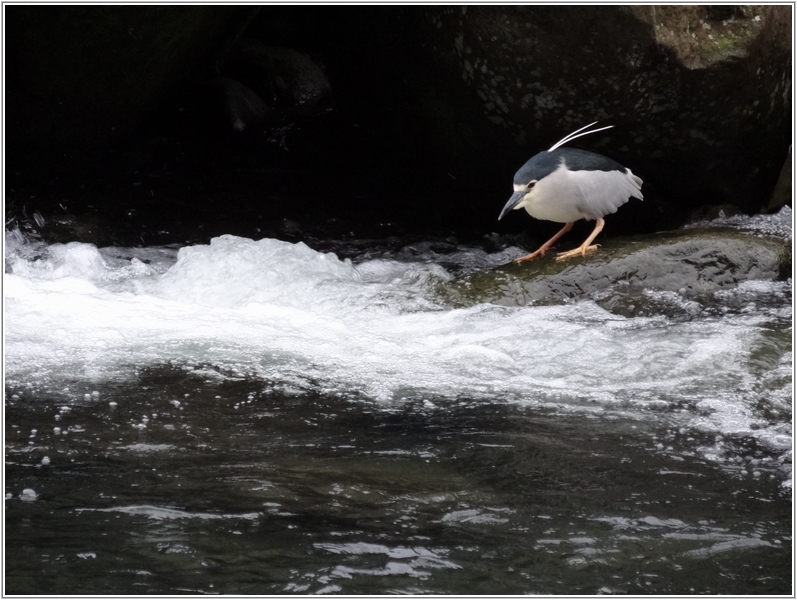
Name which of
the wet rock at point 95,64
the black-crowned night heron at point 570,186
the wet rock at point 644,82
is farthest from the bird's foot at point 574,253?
the wet rock at point 95,64

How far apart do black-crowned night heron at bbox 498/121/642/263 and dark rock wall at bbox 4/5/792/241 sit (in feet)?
2.03

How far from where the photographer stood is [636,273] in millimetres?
4891

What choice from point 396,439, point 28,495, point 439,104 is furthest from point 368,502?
point 439,104

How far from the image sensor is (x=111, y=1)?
5.54 m

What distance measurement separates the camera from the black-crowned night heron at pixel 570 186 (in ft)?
16.1

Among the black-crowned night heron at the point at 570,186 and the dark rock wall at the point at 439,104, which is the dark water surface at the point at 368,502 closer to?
the black-crowned night heron at the point at 570,186

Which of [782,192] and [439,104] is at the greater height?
[439,104]

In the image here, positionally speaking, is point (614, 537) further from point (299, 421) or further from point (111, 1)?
point (111, 1)

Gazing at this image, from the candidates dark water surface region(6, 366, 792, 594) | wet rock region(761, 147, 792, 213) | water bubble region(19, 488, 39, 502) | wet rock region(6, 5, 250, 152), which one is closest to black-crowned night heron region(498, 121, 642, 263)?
wet rock region(761, 147, 792, 213)

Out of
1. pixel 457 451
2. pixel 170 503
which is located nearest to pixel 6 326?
pixel 170 503

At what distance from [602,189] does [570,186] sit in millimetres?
243

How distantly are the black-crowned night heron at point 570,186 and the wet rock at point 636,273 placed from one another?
19 cm

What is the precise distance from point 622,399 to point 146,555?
1.96m

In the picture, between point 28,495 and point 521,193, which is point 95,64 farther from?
point 28,495
